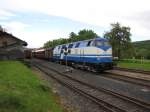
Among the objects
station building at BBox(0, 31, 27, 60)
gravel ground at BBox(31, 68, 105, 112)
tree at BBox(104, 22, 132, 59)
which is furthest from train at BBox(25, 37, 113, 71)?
tree at BBox(104, 22, 132, 59)

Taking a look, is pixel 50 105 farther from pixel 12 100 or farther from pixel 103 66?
pixel 103 66

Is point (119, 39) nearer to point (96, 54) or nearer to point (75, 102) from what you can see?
point (96, 54)

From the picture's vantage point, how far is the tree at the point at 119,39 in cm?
6494

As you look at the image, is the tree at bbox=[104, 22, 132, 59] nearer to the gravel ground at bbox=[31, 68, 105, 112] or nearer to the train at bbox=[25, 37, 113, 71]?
the train at bbox=[25, 37, 113, 71]

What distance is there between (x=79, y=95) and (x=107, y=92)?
1.80m

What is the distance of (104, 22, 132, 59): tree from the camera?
6494cm

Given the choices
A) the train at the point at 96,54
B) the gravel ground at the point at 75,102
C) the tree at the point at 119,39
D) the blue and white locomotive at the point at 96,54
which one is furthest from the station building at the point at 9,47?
the gravel ground at the point at 75,102

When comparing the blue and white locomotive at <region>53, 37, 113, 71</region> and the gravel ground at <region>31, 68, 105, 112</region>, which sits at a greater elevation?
the blue and white locomotive at <region>53, 37, 113, 71</region>

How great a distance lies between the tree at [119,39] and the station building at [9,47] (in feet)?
89.5

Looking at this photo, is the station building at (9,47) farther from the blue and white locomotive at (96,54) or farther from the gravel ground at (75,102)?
the gravel ground at (75,102)

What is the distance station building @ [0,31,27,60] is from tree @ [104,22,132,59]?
27.3 m

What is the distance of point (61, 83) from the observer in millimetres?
20547

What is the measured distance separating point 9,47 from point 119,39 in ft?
102

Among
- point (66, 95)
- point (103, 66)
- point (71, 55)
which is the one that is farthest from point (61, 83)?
point (71, 55)
